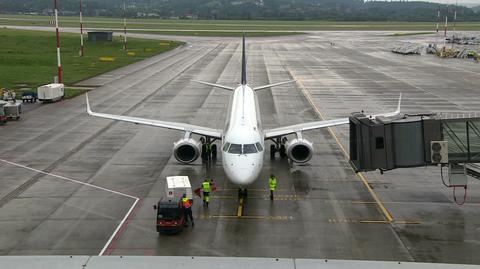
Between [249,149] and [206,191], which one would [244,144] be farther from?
[206,191]

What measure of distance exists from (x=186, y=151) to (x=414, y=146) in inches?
521

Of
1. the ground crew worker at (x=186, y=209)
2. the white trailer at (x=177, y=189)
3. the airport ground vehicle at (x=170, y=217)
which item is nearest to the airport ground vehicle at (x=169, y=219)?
the airport ground vehicle at (x=170, y=217)

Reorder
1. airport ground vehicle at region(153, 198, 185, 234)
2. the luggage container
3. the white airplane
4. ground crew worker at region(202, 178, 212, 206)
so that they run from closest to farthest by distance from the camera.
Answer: airport ground vehicle at region(153, 198, 185, 234), the white airplane, ground crew worker at region(202, 178, 212, 206), the luggage container

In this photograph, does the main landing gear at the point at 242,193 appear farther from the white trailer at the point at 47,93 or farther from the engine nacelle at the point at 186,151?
the white trailer at the point at 47,93

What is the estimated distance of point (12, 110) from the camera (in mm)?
45688

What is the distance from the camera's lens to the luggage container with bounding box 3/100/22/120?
45.2 m

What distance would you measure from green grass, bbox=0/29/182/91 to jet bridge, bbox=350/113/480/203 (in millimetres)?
50296

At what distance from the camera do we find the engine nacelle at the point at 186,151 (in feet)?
103

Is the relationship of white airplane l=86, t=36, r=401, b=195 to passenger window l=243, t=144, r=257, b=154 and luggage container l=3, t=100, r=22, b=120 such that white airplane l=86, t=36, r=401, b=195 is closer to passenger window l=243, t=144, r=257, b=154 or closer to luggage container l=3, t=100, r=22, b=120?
passenger window l=243, t=144, r=257, b=154

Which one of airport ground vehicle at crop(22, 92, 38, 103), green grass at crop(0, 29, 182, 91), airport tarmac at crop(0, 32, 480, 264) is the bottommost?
airport tarmac at crop(0, 32, 480, 264)

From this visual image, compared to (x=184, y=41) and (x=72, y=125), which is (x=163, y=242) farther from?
(x=184, y=41)

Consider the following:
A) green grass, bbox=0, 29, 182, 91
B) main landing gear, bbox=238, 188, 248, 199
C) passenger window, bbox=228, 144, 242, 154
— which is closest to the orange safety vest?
passenger window, bbox=228, 144, 242, 154

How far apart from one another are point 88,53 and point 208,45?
139 feet

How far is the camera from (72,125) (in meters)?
44.6
